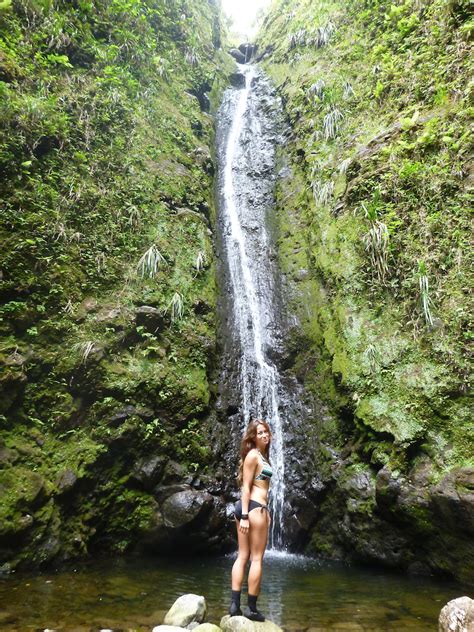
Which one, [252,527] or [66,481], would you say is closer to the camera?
[252,527]

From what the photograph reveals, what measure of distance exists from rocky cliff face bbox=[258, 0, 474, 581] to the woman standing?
8.96ft

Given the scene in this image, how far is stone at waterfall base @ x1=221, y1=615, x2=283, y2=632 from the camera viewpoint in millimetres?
3244

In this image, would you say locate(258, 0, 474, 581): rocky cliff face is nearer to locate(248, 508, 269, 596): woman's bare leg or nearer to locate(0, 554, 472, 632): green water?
locate(0, 554, 472, 632): green water

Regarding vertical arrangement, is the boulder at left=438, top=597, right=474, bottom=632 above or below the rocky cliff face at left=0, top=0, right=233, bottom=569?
below

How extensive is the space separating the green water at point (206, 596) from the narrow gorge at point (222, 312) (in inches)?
18.1

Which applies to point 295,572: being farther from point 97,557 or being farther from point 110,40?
point 110,40

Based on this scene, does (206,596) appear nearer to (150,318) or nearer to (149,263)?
(150,318)

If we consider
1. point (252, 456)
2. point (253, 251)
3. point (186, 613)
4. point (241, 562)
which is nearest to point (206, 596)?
point (186, 613)

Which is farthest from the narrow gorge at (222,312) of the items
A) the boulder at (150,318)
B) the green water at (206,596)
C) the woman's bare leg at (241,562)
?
the woman's bare leg at (241,562)

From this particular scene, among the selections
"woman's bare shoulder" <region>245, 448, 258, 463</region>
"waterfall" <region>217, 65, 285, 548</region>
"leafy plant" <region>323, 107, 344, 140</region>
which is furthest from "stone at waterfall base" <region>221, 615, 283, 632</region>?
"leafy plant" <region>323, 107, 344, 140</region>

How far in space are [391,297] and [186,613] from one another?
18.3 feet

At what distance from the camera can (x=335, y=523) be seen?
6473mm

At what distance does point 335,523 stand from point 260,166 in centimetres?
1097

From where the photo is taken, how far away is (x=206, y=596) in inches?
177
